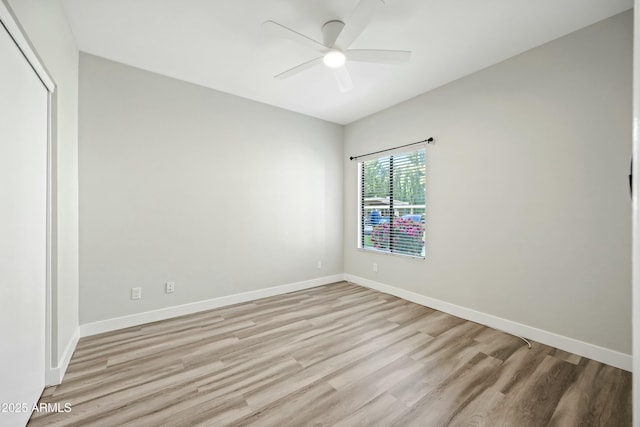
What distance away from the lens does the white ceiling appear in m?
1.93

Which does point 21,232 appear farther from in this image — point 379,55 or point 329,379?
point 379,55

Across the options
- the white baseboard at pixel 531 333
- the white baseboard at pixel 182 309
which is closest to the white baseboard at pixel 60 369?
the white baseboard at pixel 182 309

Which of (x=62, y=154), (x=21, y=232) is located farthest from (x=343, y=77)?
(x=21, y=232)

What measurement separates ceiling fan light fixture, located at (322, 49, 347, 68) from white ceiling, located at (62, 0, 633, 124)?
0.23 m

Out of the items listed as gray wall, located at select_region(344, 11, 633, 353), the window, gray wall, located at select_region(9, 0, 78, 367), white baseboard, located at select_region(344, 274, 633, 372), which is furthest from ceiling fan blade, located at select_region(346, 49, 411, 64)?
white baseboard, located at select_region(344, 274, 633, 372)

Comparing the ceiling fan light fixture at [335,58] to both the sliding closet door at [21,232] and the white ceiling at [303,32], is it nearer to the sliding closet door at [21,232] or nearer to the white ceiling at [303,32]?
the white ceiling at [303,32]

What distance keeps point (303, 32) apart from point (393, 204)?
242 centimetres

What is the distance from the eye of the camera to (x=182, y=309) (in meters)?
2.99

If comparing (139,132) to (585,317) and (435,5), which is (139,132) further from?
(585,317)

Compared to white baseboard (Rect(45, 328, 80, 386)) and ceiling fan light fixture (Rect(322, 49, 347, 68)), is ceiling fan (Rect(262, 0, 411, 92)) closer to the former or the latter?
Answer: ceiling fan light fixture (Rect(322, 49, 347, 68))

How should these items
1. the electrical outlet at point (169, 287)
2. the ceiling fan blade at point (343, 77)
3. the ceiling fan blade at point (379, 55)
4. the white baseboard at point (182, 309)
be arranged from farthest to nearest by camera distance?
the electrical outlet at point (169, 287) < the white baseboard at point (182, 309) < the ceiling fan blade at point (343, 77) < the ceiling fan blade at point (379, 55)

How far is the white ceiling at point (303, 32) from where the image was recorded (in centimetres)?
193

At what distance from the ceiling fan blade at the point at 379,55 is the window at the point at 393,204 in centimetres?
150

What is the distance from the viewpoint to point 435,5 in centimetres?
191
